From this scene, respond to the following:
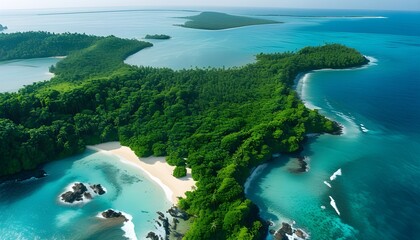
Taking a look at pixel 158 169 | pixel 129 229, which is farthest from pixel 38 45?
pixel 129 229

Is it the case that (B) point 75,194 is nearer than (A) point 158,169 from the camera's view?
Yes

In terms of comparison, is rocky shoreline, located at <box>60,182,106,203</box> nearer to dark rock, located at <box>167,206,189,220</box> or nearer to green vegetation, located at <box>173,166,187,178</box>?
green vegetation, located at <box>173,166,187,178</box>

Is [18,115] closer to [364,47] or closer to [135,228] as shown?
[135,228]

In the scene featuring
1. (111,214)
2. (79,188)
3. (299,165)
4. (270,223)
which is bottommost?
(111,214)

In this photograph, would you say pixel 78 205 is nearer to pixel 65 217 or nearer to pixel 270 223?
pixel 65 217

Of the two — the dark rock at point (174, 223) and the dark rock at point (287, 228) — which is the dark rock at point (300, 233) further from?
the dark rock at point (174, 223)

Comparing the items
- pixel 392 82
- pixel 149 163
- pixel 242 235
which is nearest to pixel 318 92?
pixel 392 82
